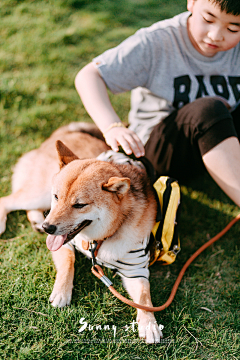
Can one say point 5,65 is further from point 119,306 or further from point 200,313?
point 200,313

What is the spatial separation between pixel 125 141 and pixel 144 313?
51.1 inches

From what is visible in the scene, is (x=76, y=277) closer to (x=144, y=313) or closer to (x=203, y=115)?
(x=144, y=313)

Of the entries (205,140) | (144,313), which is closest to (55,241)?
(144,313)

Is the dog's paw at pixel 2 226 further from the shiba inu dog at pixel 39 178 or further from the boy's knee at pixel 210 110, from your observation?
the boy's knee at pixel 210 110

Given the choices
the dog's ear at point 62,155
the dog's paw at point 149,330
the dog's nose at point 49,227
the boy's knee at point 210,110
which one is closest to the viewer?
the dog's nose at point 49,227

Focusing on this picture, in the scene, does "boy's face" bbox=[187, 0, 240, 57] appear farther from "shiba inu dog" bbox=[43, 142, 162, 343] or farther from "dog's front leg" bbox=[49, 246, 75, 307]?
"dog's front leg" bbox=[49, 246, 75, 307]

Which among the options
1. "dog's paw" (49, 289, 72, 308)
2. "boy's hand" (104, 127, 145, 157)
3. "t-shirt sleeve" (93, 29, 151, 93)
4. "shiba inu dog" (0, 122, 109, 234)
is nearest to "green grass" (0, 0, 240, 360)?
"dog's paw" (49, 289, 72, 308)

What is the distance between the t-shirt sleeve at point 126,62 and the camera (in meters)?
2.48

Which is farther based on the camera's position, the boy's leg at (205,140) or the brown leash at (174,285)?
the boy's leg at (205,140)

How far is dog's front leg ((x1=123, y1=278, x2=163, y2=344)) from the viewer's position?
209cm

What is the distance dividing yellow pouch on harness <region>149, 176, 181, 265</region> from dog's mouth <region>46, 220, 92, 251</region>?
649 millimetres

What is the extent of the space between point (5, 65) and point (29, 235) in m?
3.00

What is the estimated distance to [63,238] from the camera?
202cm

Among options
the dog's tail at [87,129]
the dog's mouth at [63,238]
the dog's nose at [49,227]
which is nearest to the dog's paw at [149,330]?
the dog's mouth at [63,238]
